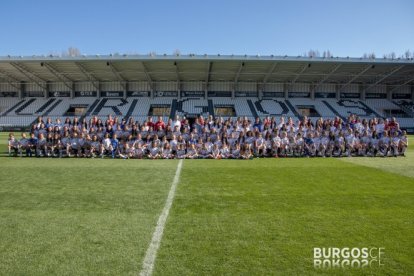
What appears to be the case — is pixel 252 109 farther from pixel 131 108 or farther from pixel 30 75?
pixel 30 75

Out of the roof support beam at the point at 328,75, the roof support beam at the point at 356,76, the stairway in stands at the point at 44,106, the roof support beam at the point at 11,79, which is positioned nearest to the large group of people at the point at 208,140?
the roof support beam at the point at 328,75

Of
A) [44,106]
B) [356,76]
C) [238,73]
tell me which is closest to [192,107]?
[238,73]

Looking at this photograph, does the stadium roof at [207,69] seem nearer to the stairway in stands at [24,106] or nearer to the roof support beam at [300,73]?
the roof support beam at [300,73]

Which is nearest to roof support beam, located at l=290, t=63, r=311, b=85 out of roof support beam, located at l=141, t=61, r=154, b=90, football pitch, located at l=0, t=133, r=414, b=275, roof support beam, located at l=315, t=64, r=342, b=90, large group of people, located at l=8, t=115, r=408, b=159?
roof support beam, located at l=315, t=64, r=342, b=90

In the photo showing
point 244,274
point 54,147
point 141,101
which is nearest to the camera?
point 244,274

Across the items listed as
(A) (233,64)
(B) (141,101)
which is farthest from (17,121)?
(A) (233,64)

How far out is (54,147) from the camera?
1447 centimetres

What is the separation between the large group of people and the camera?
1414 cm

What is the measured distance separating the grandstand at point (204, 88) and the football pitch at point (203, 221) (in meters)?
23.8

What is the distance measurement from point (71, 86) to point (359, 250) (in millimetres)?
38426

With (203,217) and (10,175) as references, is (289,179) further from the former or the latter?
(10,175)

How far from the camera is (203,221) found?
17.4ft

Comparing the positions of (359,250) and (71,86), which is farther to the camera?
(71,86)

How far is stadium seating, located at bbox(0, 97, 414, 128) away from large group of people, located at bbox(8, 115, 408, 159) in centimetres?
1942
